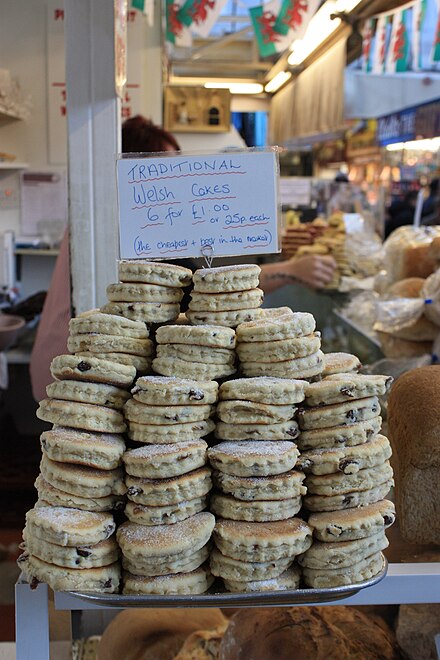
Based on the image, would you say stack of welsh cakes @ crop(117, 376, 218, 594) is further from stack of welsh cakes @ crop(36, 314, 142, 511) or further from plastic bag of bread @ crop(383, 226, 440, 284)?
plastic bag of bread @ crop(383, 226, 440, 284)

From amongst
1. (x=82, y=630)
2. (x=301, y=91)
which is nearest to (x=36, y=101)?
(x=82, y=630)

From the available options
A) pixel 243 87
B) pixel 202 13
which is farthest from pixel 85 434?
pixel 243 87

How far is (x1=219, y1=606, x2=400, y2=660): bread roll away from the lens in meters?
1.29

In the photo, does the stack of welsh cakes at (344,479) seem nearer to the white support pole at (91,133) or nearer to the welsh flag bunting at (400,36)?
the white support pole at (91,133)

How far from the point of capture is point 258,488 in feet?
3.30

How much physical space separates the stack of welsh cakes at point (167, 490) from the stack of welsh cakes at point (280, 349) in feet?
0.31

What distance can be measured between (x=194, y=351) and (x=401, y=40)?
16.6 ft

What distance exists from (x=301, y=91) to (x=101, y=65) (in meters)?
7.50

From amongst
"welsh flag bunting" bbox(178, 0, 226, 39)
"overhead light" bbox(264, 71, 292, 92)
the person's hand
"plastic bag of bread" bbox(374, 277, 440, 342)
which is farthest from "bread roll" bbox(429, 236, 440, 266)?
"overhead light" bbox(264, 71, 292, 92)

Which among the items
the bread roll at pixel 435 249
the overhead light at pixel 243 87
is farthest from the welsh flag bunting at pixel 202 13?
the overhead light at pixel 243 87

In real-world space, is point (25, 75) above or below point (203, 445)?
above

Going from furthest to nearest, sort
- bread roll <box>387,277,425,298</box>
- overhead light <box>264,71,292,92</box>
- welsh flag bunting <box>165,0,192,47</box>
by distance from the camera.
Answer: overhead light <box>264,71,292,92</box> → welsh flag bunting <box>165,0,192,47</box> → bread roll <box>387,277,425,298</box>

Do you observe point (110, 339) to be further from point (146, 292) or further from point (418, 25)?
point (418, 25)

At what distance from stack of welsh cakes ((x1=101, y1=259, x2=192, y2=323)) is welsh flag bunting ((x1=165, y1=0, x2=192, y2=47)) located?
3.58 meters
